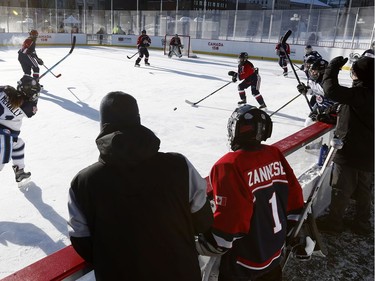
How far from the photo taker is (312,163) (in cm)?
259

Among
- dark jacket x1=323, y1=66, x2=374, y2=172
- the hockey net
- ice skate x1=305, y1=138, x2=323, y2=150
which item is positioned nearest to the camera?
dark jacket x1=323, y1=66, x2=374, y2=172

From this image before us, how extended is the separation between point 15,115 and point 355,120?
241cm

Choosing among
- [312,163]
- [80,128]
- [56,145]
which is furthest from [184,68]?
[312,163]

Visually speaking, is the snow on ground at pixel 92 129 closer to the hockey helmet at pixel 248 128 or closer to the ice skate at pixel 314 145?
the ice skate at pixel 314 145

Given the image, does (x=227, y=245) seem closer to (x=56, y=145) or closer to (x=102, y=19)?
(x=56, y=145)

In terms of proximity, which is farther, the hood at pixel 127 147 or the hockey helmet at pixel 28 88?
the hockey helmet at pixel 28 88

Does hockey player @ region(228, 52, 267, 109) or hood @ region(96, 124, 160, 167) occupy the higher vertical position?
hood @ region(96, 124, 160, 167)

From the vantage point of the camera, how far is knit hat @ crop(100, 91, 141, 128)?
1.01m

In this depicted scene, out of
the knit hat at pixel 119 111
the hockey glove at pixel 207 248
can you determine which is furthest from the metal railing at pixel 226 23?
the knit hat at pixel 119 111

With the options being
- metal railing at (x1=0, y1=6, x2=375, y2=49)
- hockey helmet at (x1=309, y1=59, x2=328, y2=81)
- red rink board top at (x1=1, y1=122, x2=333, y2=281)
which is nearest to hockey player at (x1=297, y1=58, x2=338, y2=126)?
hockey helmet at (x1=309, y1=59, x2=328, y2=81)

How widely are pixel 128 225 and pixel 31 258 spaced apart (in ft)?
4.80

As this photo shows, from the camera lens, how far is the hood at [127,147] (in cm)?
91

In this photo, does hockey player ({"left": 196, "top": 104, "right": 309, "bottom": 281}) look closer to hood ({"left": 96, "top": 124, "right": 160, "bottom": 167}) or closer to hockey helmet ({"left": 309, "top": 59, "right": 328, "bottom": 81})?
hood ({"left": 96, "top": 124, "right": 160, "bottom": 167})

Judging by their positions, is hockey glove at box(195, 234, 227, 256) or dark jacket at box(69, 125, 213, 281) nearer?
dark jacket at box(69, 125, 213, 281)
